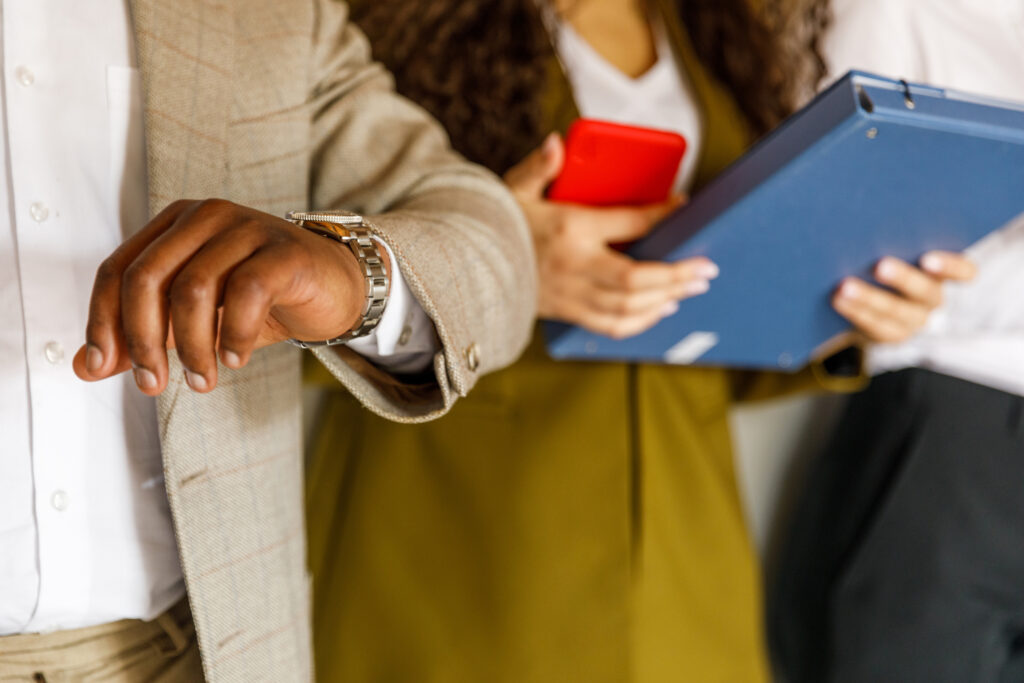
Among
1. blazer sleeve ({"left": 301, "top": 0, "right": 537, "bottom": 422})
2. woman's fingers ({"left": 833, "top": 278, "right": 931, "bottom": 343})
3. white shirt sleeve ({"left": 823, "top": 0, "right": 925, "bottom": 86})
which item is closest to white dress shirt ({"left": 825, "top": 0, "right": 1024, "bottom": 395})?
white shirt sleeve ({"left": 823, "top": 0, "right": 925, "bottom": 86})

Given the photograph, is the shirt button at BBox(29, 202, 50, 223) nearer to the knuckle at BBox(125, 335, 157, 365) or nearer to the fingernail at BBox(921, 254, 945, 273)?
the knuckle at BBox(125, 335, 157, 365)

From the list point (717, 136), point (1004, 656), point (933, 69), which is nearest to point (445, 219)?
point (717, 136)

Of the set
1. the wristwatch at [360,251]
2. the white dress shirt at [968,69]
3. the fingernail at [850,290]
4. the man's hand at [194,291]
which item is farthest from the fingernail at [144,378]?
the white dress shirt at [968,69]

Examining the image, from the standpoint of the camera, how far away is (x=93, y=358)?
0.37m

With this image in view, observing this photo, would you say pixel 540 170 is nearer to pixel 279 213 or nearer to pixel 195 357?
pixel 279 213

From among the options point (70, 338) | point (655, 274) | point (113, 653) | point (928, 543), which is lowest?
point (928, 543)

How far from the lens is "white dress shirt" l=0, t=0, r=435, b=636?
0.49 meters

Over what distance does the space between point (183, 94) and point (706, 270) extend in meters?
0.47

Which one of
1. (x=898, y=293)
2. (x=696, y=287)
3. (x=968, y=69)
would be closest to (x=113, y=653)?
(x=696, y=287)

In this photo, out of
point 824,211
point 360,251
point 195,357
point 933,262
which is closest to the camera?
point 195,357

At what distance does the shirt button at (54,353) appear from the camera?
1.63 feet

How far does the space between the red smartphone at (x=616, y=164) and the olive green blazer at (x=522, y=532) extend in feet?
0.47

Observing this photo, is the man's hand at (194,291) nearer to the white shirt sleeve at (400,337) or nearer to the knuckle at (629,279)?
the white shirt sleeve at (400,337)

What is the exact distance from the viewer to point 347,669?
924mm
